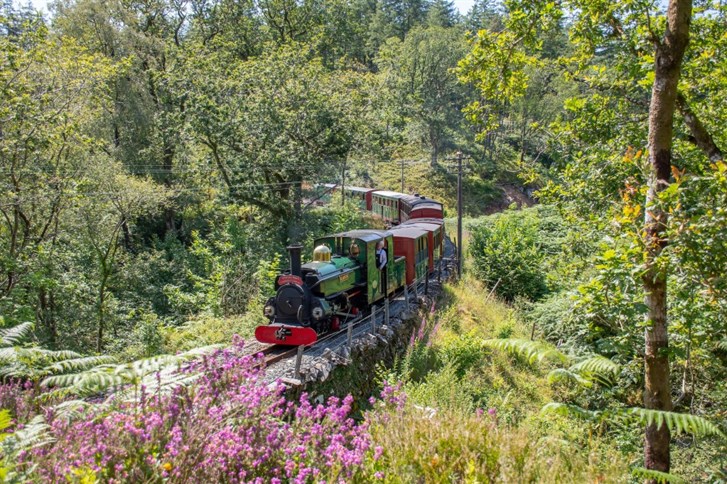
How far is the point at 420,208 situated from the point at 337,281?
12579mm

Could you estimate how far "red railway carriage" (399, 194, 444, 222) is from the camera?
2255cm

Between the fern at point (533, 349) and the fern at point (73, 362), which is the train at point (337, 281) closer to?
the fern at point (73, 362)

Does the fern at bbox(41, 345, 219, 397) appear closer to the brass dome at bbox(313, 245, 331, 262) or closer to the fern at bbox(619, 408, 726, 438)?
the fern at bbox(619, 408, 726, 438)

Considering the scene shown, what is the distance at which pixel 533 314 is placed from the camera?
14.3m

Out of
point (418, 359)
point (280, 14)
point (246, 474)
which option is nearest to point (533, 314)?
point (418, 359)

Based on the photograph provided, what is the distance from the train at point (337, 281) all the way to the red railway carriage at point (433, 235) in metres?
0.16

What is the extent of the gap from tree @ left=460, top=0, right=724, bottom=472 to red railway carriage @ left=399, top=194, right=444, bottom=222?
1389 centimetres

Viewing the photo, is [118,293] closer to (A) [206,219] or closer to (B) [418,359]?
(A) [206,219]

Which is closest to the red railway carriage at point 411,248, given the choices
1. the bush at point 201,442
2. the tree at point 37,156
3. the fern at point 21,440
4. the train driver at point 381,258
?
the train driver at point 381,258

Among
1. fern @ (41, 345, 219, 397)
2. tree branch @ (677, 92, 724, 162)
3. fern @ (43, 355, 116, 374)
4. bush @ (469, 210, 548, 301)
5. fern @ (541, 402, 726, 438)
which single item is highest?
tree branch @ (677, 92, 724, 162)

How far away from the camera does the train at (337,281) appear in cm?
987

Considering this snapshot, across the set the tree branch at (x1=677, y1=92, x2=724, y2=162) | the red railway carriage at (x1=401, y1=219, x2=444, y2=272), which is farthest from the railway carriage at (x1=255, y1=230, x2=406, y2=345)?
the tree branch at (x1=677, y1=92, x2=724, y2=162)

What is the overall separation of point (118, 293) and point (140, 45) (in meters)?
13.2

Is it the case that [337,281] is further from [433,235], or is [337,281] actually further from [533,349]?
[433,235]
